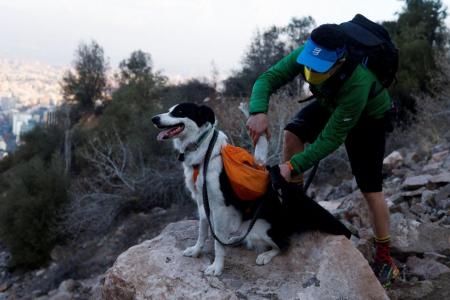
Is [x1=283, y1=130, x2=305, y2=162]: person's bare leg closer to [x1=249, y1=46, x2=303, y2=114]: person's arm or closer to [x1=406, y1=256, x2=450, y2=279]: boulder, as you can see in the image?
[x1=249, y1=46, x2=303, y2=114]: person's arm

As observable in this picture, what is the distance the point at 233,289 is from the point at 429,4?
2446 centimetres

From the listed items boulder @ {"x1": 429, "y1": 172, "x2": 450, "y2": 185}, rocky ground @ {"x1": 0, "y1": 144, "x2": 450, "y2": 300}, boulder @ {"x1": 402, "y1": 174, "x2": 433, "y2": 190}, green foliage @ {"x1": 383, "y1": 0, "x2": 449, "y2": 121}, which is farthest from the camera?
green foliage @ {"x1": 383, "y1": 0, "x2": 449, "y2": 121}

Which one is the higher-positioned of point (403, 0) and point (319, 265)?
point (403, 0)

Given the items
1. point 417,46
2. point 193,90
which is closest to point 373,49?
point 417,46

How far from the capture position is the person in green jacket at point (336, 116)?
10.2 feet

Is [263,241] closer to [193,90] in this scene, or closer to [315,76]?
[315,76]

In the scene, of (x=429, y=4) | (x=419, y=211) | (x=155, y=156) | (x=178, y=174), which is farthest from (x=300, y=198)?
(x=429, y=4)

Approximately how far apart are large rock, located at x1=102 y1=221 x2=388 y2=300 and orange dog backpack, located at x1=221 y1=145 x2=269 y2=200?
0.53 meters

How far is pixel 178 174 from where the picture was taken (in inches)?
576

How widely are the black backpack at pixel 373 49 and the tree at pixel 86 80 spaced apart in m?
35.7

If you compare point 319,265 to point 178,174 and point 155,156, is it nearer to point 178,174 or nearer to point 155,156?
point 178,174

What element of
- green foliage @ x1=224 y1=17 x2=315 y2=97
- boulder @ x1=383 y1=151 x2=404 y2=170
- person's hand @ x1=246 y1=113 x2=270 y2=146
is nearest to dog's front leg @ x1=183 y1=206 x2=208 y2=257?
person's hand @ x1=246 y1=113 x2=270 y2=146

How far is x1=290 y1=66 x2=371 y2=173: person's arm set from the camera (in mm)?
3103

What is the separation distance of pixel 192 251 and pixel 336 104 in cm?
161
